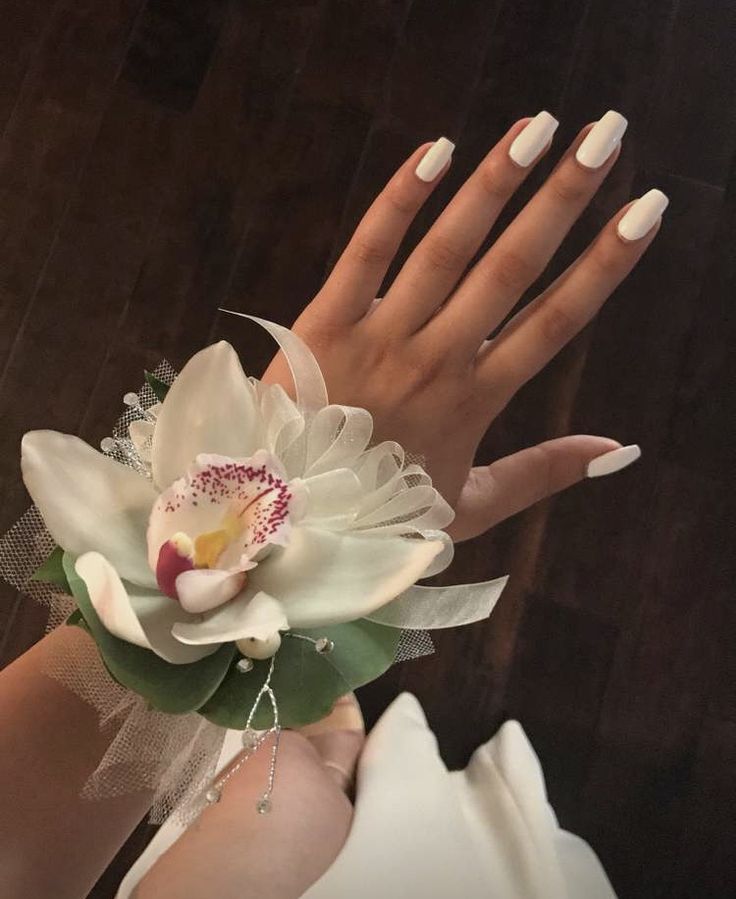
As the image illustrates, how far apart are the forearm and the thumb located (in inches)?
14.6

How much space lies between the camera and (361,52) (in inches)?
54.8

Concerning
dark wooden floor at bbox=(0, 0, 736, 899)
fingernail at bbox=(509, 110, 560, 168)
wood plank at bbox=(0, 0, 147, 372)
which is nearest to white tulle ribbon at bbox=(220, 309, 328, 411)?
fingernail at bbox=(509, 110, 560, 168)

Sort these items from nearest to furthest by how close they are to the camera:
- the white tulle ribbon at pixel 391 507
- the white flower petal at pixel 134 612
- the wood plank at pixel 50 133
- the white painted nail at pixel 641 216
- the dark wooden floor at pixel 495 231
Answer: the white flower petal at pixel 134 612, the white tulle ribbon at pixel 391 507, the white painted nail at pixel 641 216, the dark wooden floor at pixel 495 231, the wood plank at pixel 50 133

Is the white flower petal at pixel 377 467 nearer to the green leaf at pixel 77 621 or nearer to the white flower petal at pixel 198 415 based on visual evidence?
the white flower petal at pixel 198 415

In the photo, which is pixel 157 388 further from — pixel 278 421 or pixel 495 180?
pixel 495 180

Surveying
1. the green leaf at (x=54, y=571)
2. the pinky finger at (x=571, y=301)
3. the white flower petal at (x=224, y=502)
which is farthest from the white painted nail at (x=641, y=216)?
the green leaf at (x=54, y=571)

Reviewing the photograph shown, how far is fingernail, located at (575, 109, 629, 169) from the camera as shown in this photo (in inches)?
26.0

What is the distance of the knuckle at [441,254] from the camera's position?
0.73m

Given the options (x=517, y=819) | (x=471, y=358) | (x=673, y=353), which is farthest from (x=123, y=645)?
(x=673, y=353)

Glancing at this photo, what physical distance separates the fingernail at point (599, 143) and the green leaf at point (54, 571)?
49 centimetres

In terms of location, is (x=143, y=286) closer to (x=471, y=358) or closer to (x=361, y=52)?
(x=361, y=52)

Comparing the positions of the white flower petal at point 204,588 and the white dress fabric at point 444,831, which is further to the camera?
the white dress fabric at point 444,831

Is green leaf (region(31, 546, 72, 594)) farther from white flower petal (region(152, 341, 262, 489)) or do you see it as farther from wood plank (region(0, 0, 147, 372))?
wood plank (region(0, 0, 147, 372))

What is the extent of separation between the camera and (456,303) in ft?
2.40
